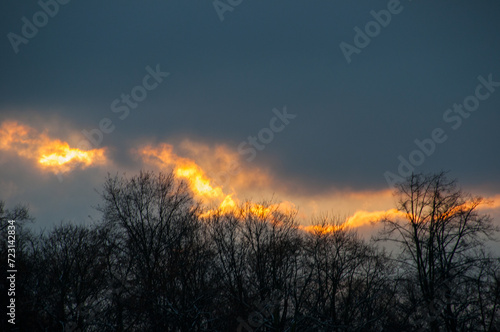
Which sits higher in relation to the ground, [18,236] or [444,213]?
[18,236]

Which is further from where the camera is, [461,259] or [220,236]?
[220,236]

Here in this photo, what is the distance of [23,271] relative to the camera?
102ft

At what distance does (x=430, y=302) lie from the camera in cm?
3020

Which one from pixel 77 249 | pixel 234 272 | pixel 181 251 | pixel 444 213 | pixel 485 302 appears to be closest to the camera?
pixel 444 213

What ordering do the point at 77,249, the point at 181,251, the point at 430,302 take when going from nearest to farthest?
the point at 430,302, the point at 181,251, the point at 77,249

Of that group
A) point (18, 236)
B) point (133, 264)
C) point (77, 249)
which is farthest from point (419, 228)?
point (18, 236)

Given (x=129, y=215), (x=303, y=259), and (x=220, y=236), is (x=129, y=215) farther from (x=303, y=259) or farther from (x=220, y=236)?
(x=303, y=259)

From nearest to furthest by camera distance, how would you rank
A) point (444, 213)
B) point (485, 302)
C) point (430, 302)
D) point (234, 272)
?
point (430, 302)
point (444, 213)
point (485, 302)
point (234, 272)

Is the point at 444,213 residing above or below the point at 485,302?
above

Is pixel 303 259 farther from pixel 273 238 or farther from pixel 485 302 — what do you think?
pixel 485 302

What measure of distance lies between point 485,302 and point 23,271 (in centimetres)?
3535

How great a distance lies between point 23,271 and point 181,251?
13.8 metres

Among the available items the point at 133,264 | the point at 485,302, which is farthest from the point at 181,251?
the point at 485,302

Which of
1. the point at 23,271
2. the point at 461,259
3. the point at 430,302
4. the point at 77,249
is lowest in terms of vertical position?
the point at 430,302
